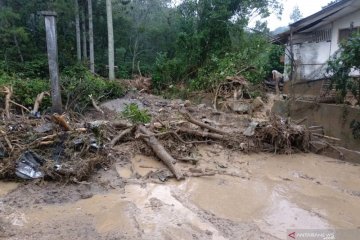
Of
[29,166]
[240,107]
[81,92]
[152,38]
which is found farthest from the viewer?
[152,38]

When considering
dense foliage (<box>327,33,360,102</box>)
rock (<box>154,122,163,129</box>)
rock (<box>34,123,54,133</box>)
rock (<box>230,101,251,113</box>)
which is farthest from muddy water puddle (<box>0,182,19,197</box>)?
rock (<box>230,101,251,113</box>)

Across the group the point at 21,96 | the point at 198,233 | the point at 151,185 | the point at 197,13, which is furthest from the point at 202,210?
the point at 197,13

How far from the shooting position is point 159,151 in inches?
264

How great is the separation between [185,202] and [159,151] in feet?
6.04

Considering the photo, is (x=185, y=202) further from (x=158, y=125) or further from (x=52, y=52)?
(x=52, y=52)

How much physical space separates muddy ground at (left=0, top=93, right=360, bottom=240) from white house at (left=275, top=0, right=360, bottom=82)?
4817mm

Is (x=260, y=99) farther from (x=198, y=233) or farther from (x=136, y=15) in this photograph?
(x=136, y=15)

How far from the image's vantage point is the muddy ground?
13.6 ft

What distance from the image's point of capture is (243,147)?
7.70 metres

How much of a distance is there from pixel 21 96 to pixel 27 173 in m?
5.70

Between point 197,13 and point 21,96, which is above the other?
point 197,13

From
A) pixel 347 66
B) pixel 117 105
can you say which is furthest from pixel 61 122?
pixel 347 66

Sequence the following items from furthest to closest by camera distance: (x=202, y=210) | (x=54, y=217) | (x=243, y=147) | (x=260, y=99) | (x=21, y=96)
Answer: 1. (x=260, y=99)
2. (x=21, y=96)
3. (x=243, y=147)
4. (x=202, y=210)
5. (x=54, y=217)

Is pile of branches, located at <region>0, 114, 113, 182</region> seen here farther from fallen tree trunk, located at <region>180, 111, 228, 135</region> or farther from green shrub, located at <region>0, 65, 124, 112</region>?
green shrub, located at <region>0, 65, 124, 112</region>
